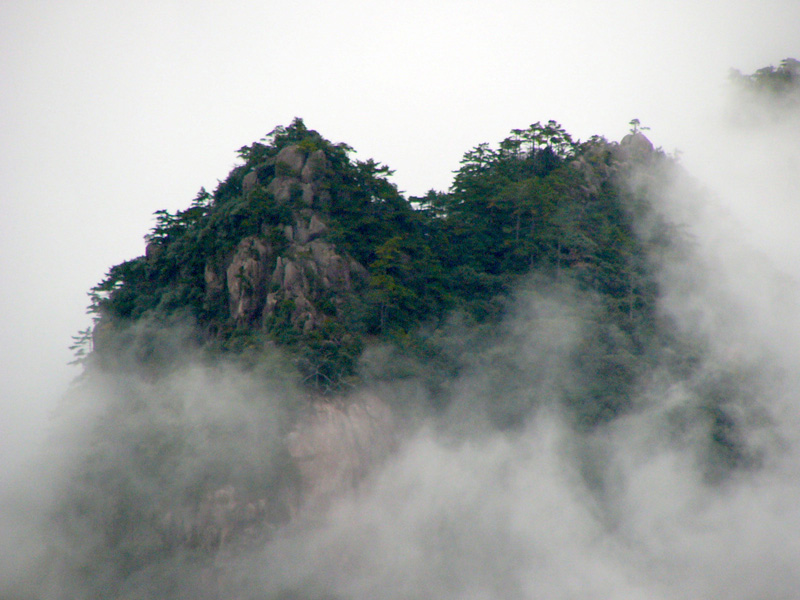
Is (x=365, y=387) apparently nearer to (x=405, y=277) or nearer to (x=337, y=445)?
(x=337, y=445)

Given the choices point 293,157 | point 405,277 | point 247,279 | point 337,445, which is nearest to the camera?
point 337,445

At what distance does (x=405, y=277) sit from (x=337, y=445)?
1002 cm

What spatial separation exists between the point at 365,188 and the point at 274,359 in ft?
39.9

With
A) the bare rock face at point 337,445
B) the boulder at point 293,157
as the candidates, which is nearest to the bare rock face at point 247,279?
the boulder at point 293,157

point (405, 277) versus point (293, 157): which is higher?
point (293, 157)

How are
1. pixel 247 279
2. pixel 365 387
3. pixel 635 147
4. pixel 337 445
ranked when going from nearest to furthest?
pixel 337 445, pixel 365 387, pixel 247 279, pixel 635 147

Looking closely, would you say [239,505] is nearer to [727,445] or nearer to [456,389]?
[456,389]

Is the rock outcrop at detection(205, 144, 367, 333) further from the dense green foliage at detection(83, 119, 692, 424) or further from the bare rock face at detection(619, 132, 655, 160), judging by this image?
the bare rock face at detection(619, 132, 655, 160)

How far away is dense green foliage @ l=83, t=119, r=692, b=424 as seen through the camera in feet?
124

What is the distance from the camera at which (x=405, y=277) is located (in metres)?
40.3

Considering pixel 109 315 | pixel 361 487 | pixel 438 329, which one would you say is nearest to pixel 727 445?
pixel 438 329

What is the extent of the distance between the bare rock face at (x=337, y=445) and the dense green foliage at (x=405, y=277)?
1418 millimetres

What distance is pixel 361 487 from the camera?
3569cm

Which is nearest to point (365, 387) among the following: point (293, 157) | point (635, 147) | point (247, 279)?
point (247, 279)
